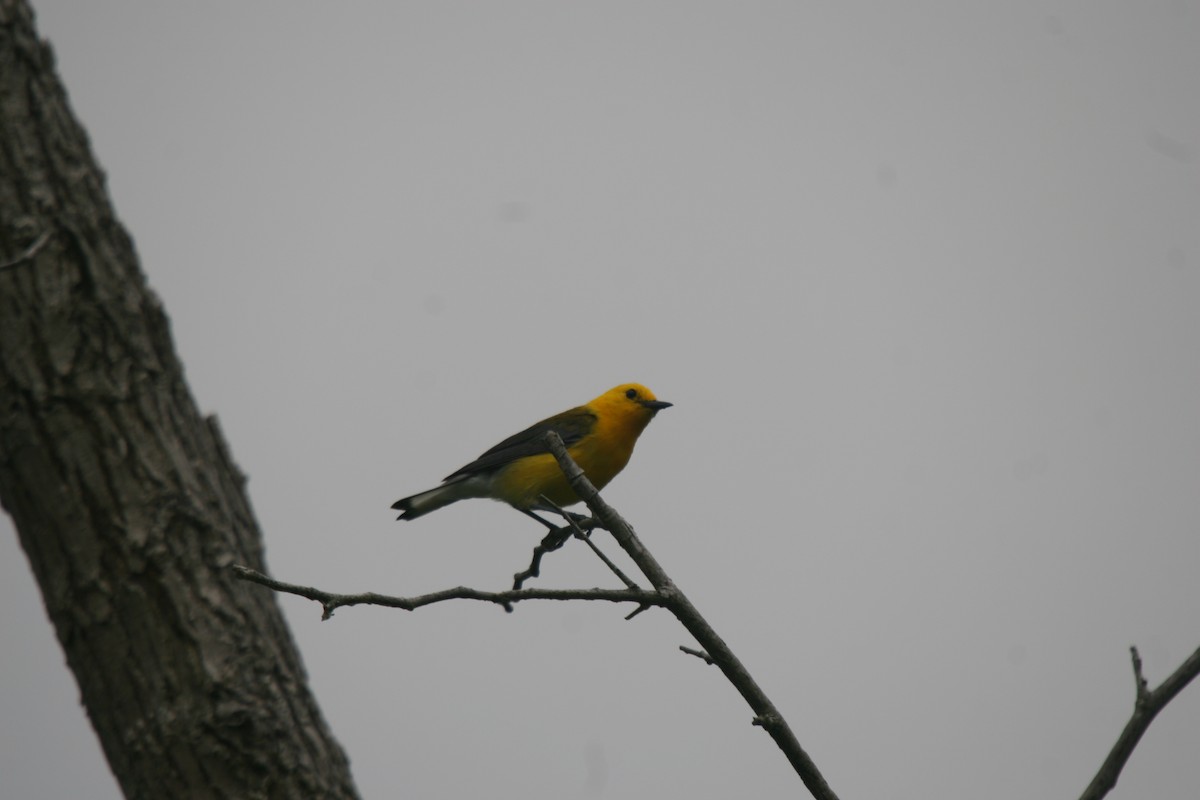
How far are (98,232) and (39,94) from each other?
444 millimetres

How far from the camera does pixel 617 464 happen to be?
6863 millimetres

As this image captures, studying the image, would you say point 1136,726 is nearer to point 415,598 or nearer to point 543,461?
point 415,598

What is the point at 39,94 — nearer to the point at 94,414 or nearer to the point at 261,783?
the point at 94,414

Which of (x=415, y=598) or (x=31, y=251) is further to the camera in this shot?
(x=31, y=251)

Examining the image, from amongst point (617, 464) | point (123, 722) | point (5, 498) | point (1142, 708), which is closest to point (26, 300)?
point (5, 498)

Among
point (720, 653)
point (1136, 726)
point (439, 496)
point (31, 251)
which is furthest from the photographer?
point (439, 496)

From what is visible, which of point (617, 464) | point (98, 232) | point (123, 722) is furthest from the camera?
point (617, 464)

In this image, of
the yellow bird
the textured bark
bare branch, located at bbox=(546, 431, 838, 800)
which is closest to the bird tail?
the yellow bird

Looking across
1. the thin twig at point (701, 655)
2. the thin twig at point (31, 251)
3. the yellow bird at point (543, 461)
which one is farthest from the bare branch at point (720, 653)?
the yellow bird at point (543, 461)

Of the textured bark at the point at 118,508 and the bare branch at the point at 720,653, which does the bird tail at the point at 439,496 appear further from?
the bare branch at the point at 720,653

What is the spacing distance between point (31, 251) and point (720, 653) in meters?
2.00

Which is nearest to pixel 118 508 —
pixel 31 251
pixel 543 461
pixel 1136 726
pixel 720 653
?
pixel 31 251

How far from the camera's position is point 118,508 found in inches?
122

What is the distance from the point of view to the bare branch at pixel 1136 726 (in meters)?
2.23
